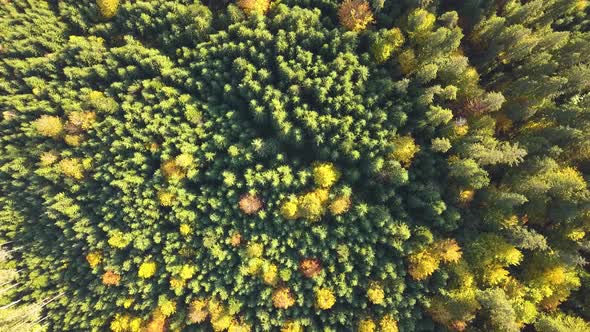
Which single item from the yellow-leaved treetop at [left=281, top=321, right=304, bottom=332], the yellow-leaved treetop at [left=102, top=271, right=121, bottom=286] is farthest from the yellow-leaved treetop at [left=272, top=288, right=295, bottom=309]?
the yellow-leaved treetop at [left=102, top=271, right=121, bottom=286]

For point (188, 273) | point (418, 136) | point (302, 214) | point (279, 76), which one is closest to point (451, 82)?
point (418, 136)

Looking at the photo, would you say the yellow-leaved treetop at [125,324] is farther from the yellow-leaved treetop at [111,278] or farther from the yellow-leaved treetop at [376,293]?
the yellow-leaved treetop at [376,293]

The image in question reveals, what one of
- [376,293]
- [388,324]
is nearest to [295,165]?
[376,293]

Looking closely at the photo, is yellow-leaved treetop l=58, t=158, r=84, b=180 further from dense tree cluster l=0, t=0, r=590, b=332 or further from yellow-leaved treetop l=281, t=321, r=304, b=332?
yellow-leaved treetop l=281, t=321, r=304, b=332

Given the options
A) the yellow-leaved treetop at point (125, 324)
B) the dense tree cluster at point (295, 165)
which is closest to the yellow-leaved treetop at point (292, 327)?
the dense tree cluster at point (295, 165)

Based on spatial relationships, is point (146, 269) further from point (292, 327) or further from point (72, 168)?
point (292, 327)

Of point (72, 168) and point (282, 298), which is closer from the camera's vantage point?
point (282, 298)
